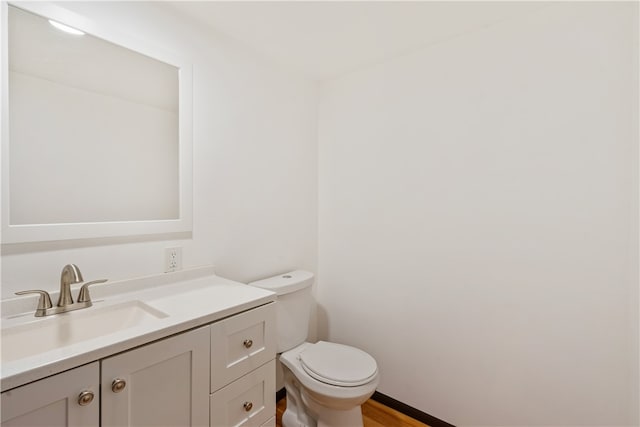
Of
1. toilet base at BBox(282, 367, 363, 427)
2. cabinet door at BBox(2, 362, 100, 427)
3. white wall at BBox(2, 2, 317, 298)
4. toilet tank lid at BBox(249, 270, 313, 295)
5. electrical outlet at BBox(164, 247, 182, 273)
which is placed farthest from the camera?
toilet tank lid at BBox(249, 270, 313, 295)

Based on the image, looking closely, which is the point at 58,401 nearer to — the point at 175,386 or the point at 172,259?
the point at 175,386

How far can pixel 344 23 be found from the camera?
1.51 meters

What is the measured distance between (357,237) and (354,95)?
0.95m

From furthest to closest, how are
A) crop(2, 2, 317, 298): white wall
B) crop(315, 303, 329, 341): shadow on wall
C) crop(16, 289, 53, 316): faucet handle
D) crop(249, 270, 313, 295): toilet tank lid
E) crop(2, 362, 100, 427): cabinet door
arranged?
crop(315, 303, 329, 341): shadow on wall
crop(249, 270, 313, 295): toilet tank lid
crop(2, 2, 317, 298): white wall
crop(16, 289, 53, 316): faucet handle
crop(2, 362, 100, 427): cabinet door

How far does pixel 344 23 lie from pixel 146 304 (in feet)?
5.10

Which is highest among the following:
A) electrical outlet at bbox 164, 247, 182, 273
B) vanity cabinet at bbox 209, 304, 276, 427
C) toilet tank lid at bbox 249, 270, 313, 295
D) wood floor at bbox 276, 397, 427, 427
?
electrical outlet at bbox 164, 247, 182, 273

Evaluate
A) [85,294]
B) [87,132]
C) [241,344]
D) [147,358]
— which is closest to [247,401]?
[241,344]

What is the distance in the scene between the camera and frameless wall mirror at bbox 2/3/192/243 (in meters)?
1.02

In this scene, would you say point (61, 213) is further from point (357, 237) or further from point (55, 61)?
point (357, 237)

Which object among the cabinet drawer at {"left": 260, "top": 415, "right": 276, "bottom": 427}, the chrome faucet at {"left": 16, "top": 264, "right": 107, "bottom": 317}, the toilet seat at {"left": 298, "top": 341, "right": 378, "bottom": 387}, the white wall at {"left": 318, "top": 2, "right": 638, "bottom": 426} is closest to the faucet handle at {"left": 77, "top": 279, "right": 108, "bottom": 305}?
the chrome faucet at {"left": 16, "top": 264, "right": 107, "bottom": 317}

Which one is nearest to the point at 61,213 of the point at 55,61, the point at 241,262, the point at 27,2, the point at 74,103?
the point at 74,103

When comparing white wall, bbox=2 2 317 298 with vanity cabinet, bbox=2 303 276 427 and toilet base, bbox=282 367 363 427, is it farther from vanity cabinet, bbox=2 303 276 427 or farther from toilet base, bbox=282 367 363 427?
toilet base, bbox=282 367 363 427

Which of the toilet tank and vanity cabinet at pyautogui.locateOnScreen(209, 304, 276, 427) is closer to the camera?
vanity cabinet at pyautogui.locateOnScreen(209, 304, 276, 427)

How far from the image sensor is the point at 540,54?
139cm
